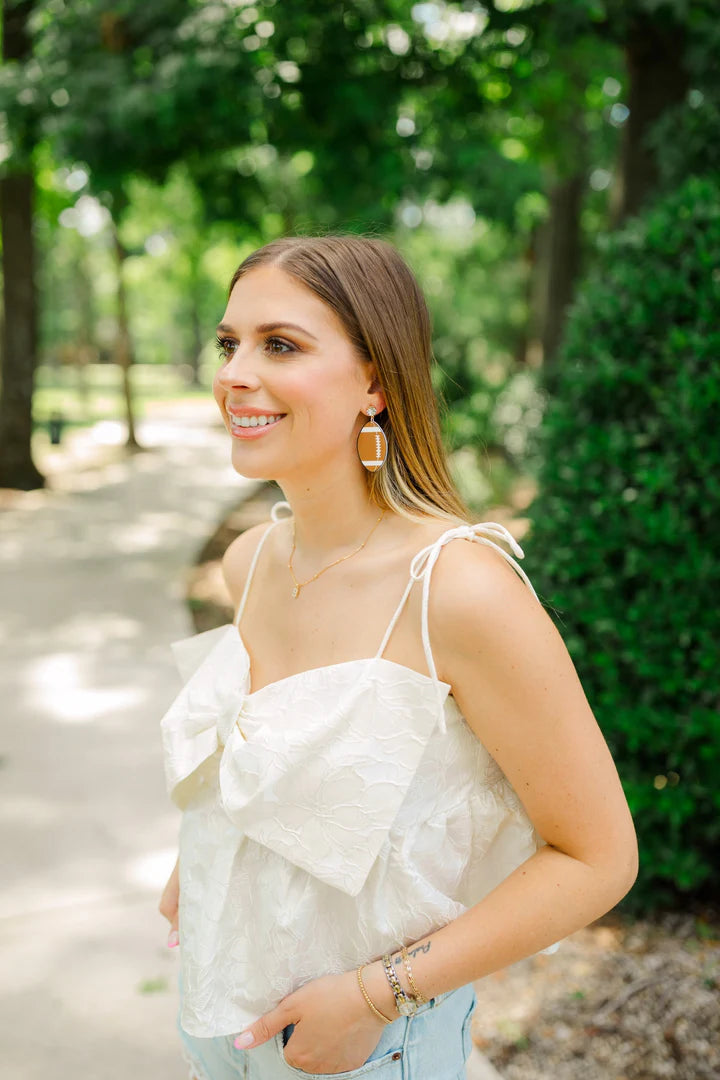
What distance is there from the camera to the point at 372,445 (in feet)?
4.96

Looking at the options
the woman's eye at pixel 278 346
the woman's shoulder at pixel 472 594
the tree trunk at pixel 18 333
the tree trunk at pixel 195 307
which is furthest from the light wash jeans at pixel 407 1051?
the tree trunk at pixel 195 307

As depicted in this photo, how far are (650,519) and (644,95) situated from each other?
5.26 m

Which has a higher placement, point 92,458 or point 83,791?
point 83,791

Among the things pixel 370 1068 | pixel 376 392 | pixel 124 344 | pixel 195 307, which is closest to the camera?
pixel 370 1068

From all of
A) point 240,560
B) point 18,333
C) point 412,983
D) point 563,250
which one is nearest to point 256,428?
point 240,560

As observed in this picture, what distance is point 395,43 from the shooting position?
7.51 m

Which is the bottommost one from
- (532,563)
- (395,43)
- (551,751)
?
(532,563)

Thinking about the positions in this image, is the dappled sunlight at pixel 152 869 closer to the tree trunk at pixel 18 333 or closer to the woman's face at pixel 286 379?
the woman's face at pixel 286 379

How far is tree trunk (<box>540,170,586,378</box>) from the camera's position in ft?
41.7

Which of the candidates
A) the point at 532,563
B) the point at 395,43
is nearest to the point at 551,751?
the point at 532,563

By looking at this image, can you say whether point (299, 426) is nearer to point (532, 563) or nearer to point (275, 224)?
point (532, 563)

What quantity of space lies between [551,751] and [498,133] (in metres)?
9.01

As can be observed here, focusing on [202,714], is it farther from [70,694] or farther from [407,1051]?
[70,694]

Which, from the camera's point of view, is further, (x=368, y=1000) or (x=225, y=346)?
(x=225, y=346)
